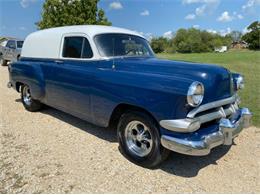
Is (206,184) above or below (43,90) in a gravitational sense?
below

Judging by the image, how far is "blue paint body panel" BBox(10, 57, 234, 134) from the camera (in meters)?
3.33

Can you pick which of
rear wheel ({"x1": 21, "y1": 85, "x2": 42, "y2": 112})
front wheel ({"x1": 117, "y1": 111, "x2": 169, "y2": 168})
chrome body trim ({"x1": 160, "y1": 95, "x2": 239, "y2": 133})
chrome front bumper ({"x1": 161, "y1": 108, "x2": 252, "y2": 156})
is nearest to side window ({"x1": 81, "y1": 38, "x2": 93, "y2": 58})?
front wheel ({"x1": 117, "y1": 111, "x2": 169, "y2": 168})

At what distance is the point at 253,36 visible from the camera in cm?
7688

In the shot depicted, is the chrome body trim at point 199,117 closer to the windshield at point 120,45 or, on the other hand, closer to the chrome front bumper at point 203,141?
the chrome front bumper at point 203,141

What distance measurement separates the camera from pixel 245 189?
3.29 m

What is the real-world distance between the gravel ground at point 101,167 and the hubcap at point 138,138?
0.76 feet

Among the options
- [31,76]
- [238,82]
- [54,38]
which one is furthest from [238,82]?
[31,76]

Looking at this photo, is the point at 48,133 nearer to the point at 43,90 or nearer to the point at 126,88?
the point at 43,90

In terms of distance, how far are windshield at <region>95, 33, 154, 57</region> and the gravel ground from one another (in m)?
1.56

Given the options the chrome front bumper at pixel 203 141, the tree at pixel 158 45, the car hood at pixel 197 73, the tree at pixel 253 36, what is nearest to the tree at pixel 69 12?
the car hood at pixel 197 73

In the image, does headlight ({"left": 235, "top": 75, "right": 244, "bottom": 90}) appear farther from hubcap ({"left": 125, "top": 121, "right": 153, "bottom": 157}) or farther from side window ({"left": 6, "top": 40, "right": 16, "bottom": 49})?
side window ({"left": 6, "top": 40, "right": 16, "bottom": 49})

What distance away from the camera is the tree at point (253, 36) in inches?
2932

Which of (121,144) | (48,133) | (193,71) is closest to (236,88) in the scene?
(193,71)

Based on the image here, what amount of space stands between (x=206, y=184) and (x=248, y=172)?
731 millimetres
